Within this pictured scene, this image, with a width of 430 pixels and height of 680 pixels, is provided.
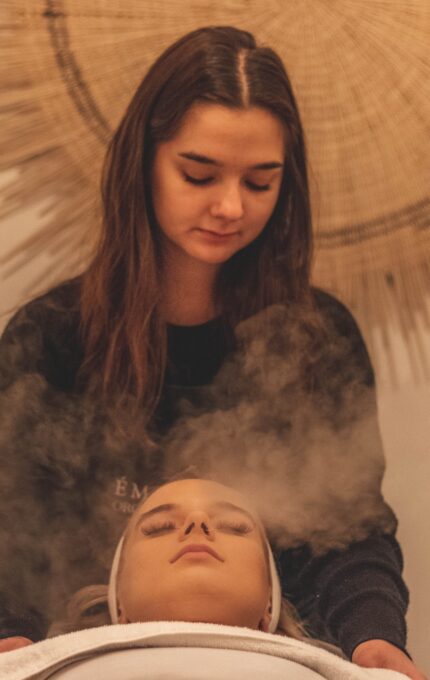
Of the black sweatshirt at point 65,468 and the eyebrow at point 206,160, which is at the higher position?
the eyebrow at point 206,160

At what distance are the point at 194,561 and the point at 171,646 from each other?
128 millimetres

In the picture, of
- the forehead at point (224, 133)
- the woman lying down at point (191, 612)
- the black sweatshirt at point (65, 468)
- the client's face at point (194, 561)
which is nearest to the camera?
the woman lying down at point (191, 612)

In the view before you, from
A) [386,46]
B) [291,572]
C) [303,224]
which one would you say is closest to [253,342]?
[303,224]

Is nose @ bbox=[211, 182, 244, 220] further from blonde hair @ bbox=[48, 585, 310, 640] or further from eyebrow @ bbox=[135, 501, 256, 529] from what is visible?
blonde hair @ bbox=[48, 585, 310, 640]

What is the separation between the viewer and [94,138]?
52.2 inches

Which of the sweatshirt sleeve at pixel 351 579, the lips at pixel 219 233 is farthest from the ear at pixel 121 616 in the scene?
the lips at pixel 219 233

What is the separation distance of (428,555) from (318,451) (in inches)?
9.3

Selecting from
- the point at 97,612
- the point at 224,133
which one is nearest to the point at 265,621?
the point at 97,612

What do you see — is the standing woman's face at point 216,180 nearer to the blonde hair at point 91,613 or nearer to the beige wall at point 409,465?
the beige wall at point 409,465

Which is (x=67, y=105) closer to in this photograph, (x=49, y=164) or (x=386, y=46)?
(x=49, y=164)

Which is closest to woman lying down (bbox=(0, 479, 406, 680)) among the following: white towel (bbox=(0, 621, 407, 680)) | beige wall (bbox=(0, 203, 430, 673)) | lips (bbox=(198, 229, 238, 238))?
white towel (bbox=(0, 621, 407, 680))

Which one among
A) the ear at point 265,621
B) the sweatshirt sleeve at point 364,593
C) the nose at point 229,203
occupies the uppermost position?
the nose at point 229,203

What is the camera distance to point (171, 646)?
3.30ft

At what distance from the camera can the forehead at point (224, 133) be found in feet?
4.04
